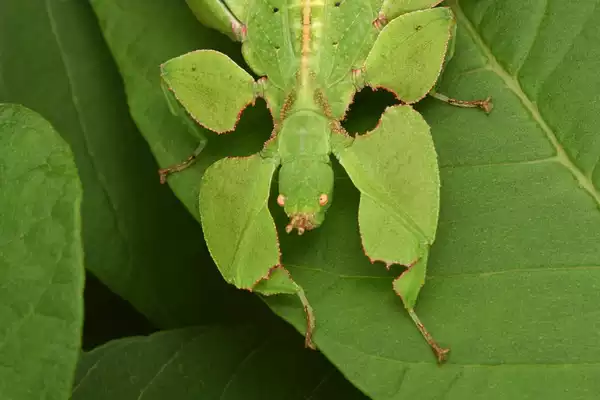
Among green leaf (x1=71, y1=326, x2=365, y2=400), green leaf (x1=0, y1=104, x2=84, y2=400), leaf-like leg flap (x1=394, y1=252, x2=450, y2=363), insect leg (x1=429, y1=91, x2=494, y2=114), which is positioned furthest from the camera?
green leaf (x1=71, y1=326, x2=365, y2=400)

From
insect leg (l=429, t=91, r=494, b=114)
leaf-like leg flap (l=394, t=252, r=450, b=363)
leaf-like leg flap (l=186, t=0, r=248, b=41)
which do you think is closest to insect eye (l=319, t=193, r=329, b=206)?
leaf-like leg flap (l=394, t=252, r=450, b=363)

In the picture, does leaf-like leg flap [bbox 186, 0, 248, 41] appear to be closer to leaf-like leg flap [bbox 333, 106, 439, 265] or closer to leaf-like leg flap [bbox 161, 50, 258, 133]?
leaf-like leg flap [bbox 161, 50, 258, 133]

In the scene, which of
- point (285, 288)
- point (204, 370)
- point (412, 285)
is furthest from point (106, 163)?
point (412, 285)

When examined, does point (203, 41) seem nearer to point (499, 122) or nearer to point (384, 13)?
point (384, 13)

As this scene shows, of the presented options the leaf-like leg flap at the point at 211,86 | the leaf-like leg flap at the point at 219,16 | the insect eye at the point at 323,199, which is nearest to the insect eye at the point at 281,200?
the insect eye at the point at 323,199

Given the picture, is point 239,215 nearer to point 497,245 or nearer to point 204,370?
point 204,370

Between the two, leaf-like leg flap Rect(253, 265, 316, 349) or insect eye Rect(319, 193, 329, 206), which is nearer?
leaf-like leg flap Rect(253, 265, 316, 349)

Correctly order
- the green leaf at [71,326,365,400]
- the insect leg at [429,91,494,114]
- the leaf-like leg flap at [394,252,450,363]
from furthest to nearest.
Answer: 1. the green leaf at [71,326,365,400]
2. the insect leg at [429,91,494,114]
3. the leaf-like leg flap at [394,252,450,363]
